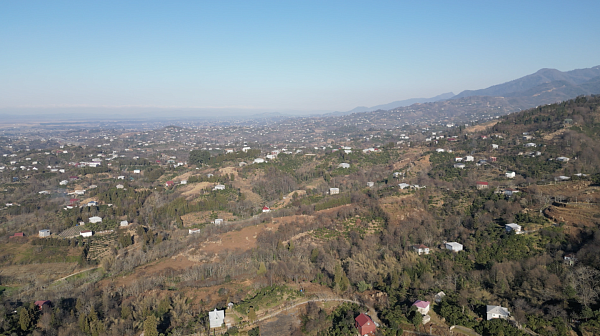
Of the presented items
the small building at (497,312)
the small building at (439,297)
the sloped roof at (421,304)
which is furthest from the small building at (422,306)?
the small building at (497,312)

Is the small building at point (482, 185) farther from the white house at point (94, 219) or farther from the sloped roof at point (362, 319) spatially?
the white house at point (94, 219)

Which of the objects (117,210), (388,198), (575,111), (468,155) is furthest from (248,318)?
(575,111)

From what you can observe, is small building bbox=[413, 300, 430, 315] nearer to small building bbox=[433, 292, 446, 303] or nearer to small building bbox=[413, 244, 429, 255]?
small building bbox=[433, 292, 446, 303]

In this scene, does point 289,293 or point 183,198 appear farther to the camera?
point 183,198

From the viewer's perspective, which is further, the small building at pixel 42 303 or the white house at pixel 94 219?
the white house at pixel 94 219

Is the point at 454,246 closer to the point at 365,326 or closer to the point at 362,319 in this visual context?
the point at 362,319

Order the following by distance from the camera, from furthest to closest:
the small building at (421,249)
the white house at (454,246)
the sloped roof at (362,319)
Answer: the small building at (421,249), the white house at (454,246), the sloped roof at (362,319)

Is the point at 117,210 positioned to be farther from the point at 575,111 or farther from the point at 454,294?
the point at 575,111
